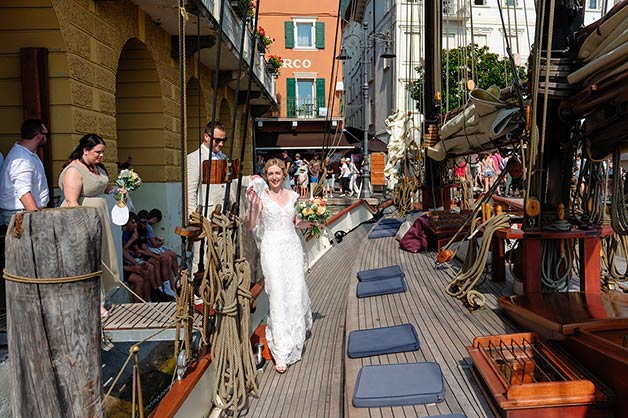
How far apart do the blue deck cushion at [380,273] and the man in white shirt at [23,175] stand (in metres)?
2.68

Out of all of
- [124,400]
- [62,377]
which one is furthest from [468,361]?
[124,400]

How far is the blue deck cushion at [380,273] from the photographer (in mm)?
4598

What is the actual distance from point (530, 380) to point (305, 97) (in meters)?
25.0

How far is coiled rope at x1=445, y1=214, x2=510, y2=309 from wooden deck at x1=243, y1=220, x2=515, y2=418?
3.2 inches

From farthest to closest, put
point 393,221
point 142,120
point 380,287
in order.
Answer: point 393,221 < point 142,120 < point 380,287

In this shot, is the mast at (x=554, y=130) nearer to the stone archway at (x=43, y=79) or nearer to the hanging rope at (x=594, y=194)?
the hanging rope at (x=594, y=194)

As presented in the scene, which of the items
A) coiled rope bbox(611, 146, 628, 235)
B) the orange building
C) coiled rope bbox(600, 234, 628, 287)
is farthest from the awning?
coiled rope bbox(611, 146, 628, 235)

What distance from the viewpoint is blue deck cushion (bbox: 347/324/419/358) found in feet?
9.44

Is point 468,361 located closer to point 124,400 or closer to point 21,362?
point 21,362

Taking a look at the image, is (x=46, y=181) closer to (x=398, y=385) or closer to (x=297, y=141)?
(x=398, y=385)

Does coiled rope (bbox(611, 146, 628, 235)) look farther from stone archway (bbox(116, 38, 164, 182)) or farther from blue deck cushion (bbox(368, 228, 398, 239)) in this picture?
stone archway (bbox(116, 38, 164, 182))

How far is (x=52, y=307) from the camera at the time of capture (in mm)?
1822

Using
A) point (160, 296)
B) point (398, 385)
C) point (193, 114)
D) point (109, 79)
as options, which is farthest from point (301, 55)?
point (398, 385)

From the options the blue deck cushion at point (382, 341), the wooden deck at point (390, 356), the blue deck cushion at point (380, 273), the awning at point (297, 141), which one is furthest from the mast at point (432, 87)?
the awning at point (297, 141)
